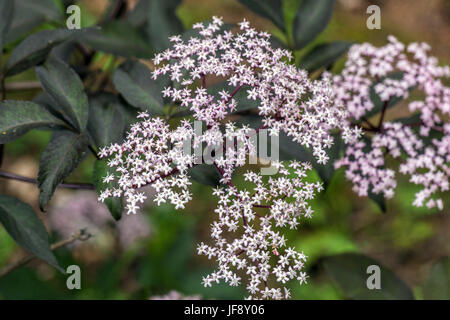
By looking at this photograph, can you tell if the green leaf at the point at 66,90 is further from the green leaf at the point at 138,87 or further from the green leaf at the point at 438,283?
the green leaf at the point at 438,283

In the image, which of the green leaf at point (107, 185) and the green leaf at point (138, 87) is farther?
the green leaf at point (138, 87)

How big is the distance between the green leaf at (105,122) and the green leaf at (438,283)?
100 cm

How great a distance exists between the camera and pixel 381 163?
127cm

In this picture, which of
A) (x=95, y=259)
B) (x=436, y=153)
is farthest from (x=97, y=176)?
(x=95, y=259)

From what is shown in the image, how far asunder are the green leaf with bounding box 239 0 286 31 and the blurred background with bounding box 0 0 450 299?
55 centimetres

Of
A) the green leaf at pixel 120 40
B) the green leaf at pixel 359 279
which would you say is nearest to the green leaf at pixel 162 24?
the green leaf at pixel 120 40

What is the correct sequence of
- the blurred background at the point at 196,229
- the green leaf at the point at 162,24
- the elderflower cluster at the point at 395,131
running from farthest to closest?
the blurred background at the point at 196,229 < the green leaf at the point at 162,24 < the elderflower cluster at the point at 395,131

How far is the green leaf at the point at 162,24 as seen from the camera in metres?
1.38

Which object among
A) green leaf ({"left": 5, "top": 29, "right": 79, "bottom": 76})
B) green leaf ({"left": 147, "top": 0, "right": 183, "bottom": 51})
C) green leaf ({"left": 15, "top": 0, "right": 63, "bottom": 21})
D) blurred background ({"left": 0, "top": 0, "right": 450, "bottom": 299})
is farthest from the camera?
blurred background ({"left": 0, "top": 0, "right": 450, "bottom": 299})

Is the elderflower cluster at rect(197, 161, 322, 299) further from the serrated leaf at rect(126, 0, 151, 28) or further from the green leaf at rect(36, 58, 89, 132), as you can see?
the serrated leaf at rect(126, 0, 151, 28)

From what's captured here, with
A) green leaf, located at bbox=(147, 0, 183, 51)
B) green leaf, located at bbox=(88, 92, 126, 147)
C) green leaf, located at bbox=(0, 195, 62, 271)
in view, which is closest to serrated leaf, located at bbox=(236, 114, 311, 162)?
green leaf, located at bbox=(88, 92, 126, 147)

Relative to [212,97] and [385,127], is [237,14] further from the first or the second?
[212,97]

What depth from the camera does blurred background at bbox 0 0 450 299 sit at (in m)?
1.88
